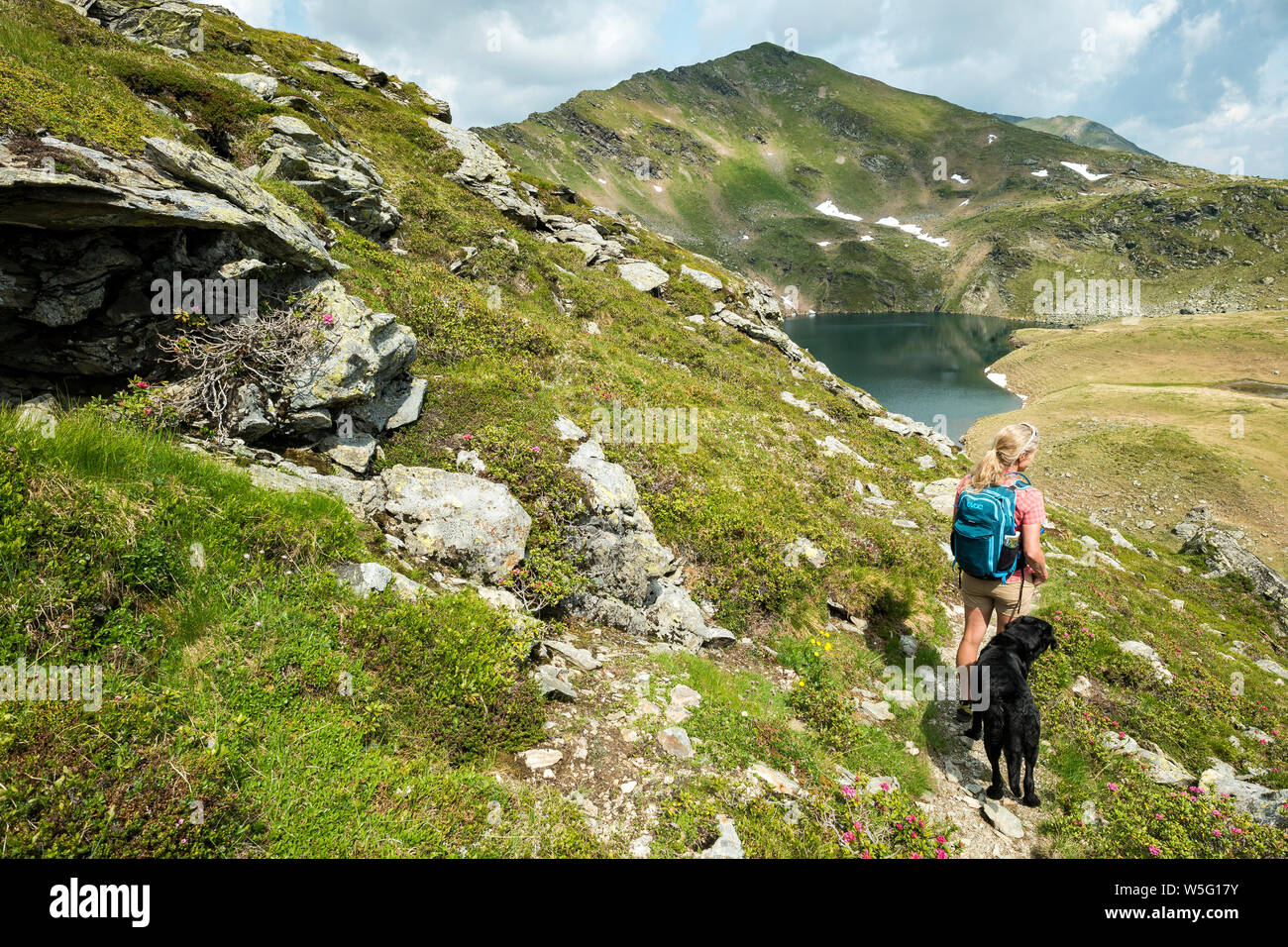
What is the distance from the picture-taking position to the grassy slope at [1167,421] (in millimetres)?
43656

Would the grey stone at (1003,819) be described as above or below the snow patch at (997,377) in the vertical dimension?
below

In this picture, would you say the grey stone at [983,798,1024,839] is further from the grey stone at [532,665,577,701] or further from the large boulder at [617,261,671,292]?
the large boulder at [617,261,671,292]

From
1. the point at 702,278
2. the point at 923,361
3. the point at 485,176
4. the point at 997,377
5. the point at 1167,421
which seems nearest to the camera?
the point at 485,176

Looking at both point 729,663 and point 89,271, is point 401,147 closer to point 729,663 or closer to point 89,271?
point 89,271

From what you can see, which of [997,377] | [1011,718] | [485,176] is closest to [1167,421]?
[997,377]

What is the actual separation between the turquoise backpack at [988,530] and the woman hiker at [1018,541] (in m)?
0.09

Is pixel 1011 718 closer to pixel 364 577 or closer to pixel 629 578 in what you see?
pixel 629 578

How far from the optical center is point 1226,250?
17275 centimetres

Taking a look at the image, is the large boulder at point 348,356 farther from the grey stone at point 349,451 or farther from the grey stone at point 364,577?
the grey stone at point 364,577

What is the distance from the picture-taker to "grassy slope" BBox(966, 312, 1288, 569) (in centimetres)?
4366

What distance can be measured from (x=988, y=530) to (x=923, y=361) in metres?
126

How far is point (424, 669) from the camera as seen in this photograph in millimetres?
5398

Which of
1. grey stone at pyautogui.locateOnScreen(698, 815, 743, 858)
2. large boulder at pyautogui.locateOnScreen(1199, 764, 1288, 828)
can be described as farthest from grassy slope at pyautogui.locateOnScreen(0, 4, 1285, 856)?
large boulder at pyautogui.locateOnScreen(1199, 764, 1288, 828)

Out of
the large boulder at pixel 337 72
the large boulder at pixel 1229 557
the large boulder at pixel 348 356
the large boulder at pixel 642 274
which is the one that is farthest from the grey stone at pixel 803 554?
the large boulder at pixel 337 72
